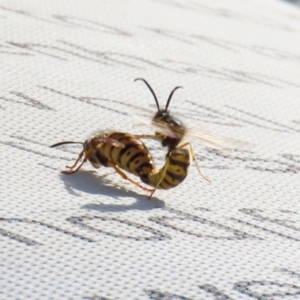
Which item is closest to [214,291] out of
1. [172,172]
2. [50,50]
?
[172,172]

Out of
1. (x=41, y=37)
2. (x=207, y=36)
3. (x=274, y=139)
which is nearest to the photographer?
(x=274, y=139)

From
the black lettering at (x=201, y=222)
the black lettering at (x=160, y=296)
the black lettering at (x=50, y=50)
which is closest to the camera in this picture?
the black lettering at (x=160, y=296)

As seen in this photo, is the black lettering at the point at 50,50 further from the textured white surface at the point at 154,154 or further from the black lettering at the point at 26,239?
the black lettering at the point at 26,239

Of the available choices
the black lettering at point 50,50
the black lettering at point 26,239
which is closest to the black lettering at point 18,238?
the black lettering at point 26,239

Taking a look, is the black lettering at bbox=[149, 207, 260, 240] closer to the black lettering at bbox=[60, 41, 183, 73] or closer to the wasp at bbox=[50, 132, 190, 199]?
the wasp at bbox=[50, 132, 190, 199]

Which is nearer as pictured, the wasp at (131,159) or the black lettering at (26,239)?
the black lettering at (26,239)

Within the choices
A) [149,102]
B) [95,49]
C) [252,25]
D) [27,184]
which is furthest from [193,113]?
[252,25]

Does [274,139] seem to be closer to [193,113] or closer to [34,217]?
[193,113]

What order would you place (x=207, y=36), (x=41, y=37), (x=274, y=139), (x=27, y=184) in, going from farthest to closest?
(x=207, y=36), (x=41, y=37), (x=274, y=139), (x=27, y=184)
